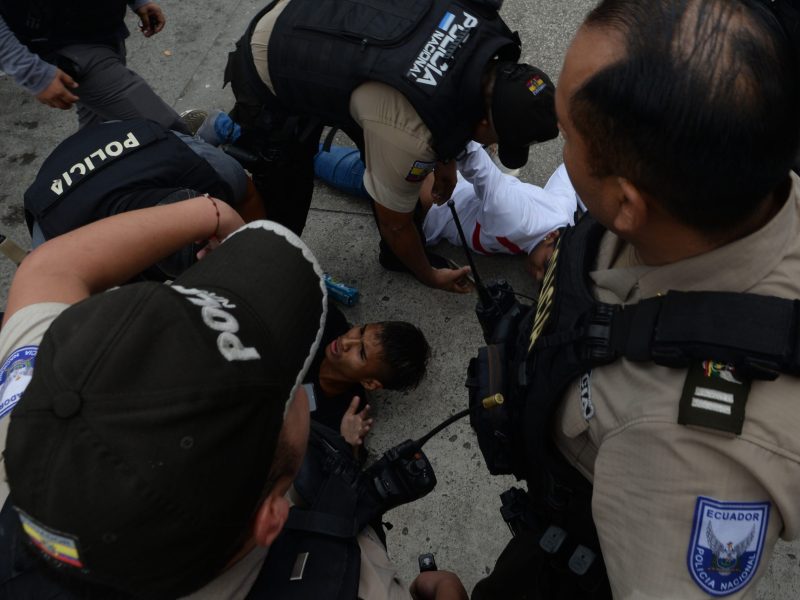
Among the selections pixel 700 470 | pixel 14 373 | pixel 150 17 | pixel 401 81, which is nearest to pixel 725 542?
pixel 700 470

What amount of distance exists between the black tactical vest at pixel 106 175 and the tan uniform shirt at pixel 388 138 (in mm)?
555

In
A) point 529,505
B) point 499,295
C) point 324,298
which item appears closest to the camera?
point 324,298

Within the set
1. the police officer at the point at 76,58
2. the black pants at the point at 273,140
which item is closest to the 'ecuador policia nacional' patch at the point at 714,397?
the black pants at the point at 273,140

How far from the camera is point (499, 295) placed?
1.78 metres

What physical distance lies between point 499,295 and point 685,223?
84cm

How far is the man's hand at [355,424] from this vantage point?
7.25 ft

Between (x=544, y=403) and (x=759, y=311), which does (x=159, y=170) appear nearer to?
(x=544, y=403)

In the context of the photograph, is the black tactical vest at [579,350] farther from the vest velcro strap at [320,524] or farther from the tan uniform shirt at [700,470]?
the vest velcro strap at [320,524]

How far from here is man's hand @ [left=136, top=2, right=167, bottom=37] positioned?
3.01 metres

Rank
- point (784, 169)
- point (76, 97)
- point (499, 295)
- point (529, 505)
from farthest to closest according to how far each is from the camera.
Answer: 1. point (76, 97)
2. point (499, 295)
3. point (529, 505)
4. point (784, 169)

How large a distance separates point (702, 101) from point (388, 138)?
1.33m

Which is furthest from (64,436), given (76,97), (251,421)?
(76,97)

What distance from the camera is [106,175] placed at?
5.88ft

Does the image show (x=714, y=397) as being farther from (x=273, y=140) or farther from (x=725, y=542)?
(x=273, y=140)
